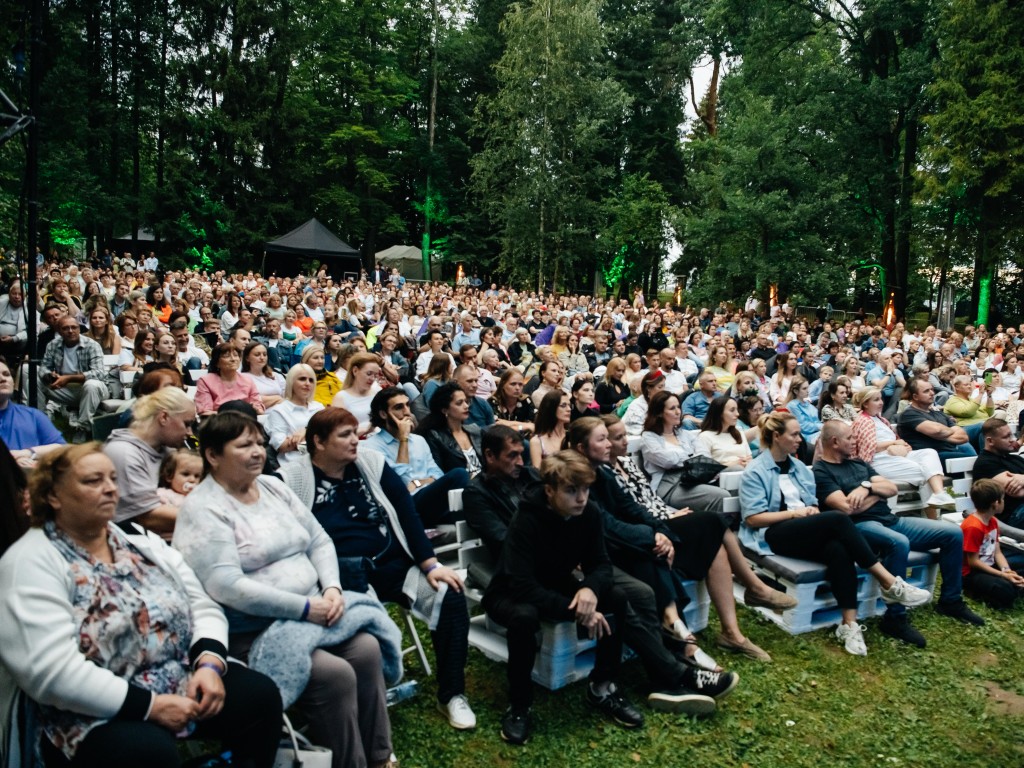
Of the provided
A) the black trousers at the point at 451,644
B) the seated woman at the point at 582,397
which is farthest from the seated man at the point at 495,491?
the seated woman at the point at 582,397

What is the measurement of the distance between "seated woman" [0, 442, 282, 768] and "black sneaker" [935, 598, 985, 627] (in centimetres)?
408

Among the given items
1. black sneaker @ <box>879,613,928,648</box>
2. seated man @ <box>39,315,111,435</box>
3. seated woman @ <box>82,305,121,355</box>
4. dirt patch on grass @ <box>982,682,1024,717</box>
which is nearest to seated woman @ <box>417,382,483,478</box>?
black sneaker @ <box>879,613,928,648</box>

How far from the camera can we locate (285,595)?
271 cm

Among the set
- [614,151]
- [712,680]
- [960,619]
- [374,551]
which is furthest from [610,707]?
[614,151]

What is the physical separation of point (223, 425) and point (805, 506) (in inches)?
131

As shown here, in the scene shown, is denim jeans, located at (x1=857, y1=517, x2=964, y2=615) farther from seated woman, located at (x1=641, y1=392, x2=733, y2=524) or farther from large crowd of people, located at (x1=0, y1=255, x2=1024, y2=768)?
seated woman, located at (x1=641, y1=392, x2=733, y2=524)

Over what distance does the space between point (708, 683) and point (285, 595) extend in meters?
1.91

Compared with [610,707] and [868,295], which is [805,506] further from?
[868,295]

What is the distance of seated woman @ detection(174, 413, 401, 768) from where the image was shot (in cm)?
263

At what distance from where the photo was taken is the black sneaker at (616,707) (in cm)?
326

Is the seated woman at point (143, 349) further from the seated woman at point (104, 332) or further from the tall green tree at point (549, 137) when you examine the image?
the tall green tree at point (549, 137)

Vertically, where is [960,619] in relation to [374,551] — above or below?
below

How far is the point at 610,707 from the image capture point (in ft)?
10.9

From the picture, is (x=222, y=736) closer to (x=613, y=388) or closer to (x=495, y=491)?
(x=495, y=491)
